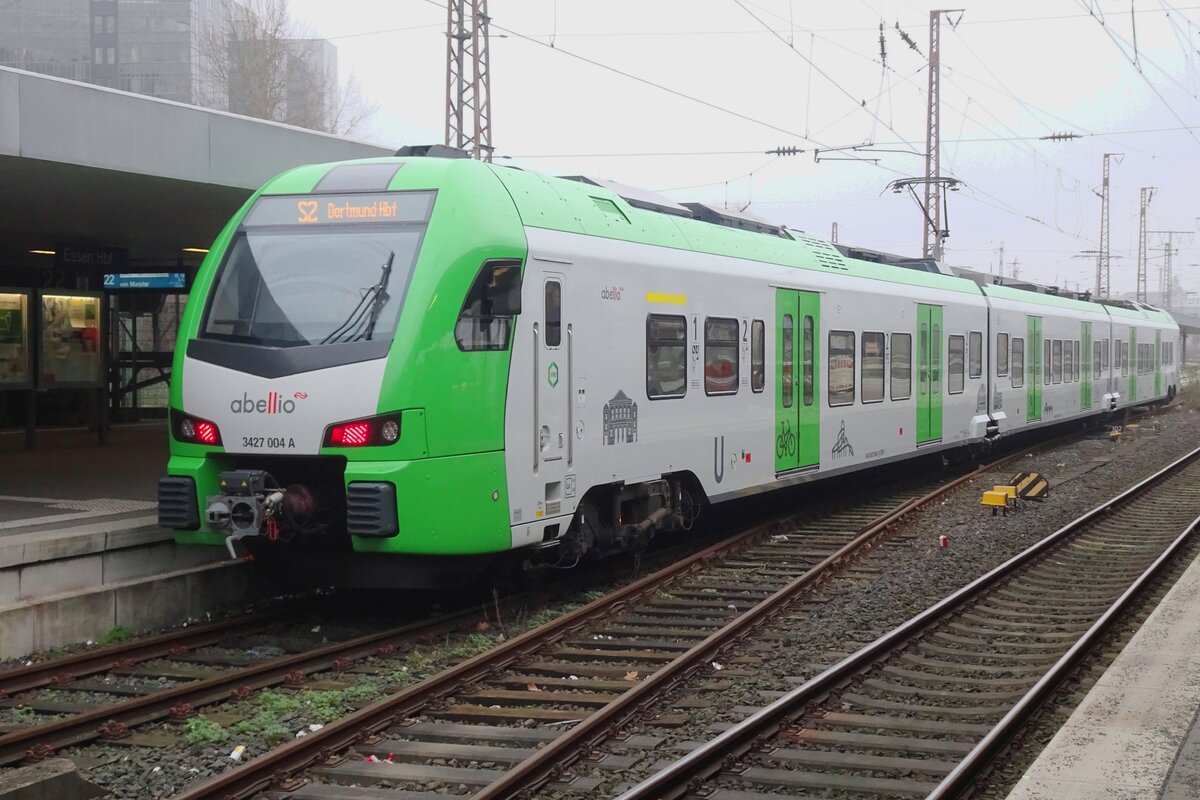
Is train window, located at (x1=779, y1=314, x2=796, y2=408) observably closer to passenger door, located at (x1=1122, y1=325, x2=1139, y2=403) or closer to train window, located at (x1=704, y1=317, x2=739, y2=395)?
train window, located at (x1=704, y1=317, x2=739, y2=395)

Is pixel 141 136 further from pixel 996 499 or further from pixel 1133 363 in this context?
pixel 1133 363

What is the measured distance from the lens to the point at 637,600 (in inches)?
386

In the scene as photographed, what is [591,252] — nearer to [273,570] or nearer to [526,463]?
[526,463]

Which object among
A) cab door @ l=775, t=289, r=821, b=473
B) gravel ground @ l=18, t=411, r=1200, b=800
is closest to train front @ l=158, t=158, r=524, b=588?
gravel ground @ l=18, t=411, r=1200, b=800

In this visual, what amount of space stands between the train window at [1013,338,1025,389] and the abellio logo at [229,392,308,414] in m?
15.9

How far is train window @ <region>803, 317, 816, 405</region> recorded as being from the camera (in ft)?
43.1

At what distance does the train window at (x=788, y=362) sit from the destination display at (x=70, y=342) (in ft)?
27.9

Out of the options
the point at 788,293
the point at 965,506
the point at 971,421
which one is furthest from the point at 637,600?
the point at 971,421

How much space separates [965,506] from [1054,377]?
9.23m

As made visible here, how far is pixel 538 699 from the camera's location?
7016mm

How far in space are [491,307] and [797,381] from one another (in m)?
5.49

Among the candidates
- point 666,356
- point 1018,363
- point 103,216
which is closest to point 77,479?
point 103,216

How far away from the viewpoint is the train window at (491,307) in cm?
808

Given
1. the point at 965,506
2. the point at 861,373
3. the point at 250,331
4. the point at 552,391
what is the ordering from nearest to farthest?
the point at 250,331, the point at 552,391, the point at 861,373, the point at 965,506
